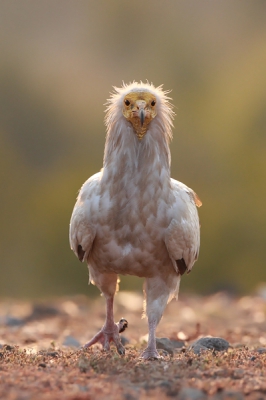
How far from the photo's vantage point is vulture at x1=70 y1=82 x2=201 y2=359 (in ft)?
23.9

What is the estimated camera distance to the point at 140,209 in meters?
7.27

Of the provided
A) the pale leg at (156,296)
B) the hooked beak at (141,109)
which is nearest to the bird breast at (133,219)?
the pale leg at (156,296)

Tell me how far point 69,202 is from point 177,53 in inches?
706

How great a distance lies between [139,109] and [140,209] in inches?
38.2

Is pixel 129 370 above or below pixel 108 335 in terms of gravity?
below

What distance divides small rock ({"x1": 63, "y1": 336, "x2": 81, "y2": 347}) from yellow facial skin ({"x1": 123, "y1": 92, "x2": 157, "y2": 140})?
298 cm

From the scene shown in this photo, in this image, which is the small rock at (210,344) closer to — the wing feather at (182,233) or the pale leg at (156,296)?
the pale leg at (156,296)

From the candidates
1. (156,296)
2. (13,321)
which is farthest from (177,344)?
(13,321)

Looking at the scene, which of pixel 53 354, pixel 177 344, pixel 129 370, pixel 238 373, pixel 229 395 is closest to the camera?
pixel 229 395

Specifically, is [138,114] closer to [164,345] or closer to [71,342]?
[164,345]

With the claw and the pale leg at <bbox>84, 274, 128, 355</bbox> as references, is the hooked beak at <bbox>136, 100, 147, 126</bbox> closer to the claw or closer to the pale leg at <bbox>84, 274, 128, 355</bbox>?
the pale leg at <bbox>84, 274, 128, 355</bbox>

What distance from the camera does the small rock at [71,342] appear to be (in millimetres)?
9066

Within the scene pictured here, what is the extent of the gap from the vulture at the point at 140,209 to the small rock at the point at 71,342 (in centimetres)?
148

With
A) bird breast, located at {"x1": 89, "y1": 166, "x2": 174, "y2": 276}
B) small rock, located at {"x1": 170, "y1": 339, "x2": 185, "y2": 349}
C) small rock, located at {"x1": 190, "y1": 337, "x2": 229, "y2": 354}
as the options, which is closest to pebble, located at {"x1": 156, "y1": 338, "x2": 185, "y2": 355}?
small rock, located at {"x1": 170, "y1": 339, "x2": 185, "y2": 349}
